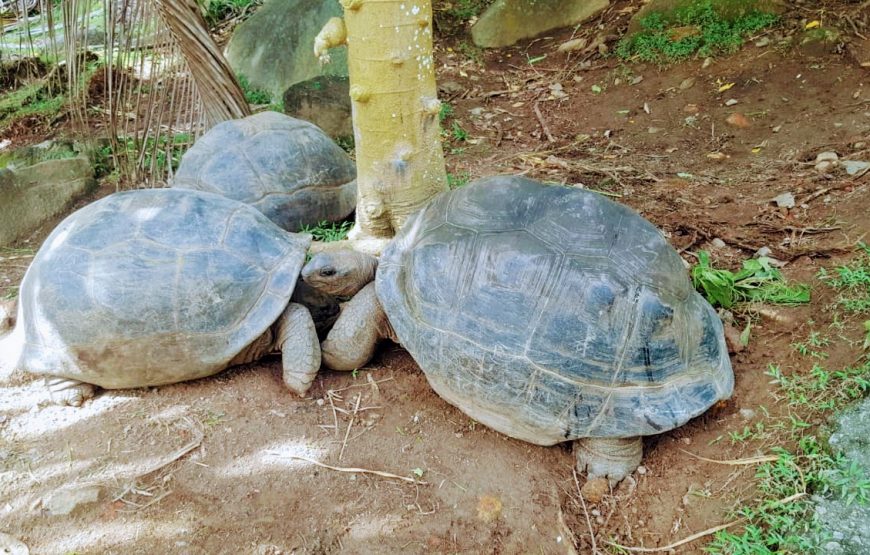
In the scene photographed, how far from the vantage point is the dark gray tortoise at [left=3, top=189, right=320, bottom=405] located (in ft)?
9.29

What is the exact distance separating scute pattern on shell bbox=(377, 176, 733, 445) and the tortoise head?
19.4 inches

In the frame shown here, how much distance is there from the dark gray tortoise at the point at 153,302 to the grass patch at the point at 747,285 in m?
2.08

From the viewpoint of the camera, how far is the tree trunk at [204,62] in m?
4.46

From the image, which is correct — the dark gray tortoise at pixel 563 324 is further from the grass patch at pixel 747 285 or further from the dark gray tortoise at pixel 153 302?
the dark gray tortoise at pixel 153 302

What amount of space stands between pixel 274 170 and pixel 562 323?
8.03ft

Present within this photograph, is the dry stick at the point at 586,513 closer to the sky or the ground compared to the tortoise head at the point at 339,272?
closer to the ground

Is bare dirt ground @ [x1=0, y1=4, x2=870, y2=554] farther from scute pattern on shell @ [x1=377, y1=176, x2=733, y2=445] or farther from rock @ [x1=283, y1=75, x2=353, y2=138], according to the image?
rock @ [x1=283, y1=75, x2=353, y2=138]

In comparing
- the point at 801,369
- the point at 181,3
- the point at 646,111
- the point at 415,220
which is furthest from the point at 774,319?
the point at 181,3

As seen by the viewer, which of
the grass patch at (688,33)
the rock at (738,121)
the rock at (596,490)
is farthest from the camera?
the grass patch at (688,33)

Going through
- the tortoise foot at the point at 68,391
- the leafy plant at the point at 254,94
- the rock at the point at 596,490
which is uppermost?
the leafy plant at the point at 254,94

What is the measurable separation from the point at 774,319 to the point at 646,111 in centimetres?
357

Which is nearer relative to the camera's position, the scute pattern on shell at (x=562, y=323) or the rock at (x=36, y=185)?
the scute pattern on shell at (x=562, y=323)

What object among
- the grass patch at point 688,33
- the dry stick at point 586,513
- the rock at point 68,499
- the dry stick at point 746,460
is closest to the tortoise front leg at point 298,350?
the rock at point 68,499

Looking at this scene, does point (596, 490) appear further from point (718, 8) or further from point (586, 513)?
point (718, 8)
